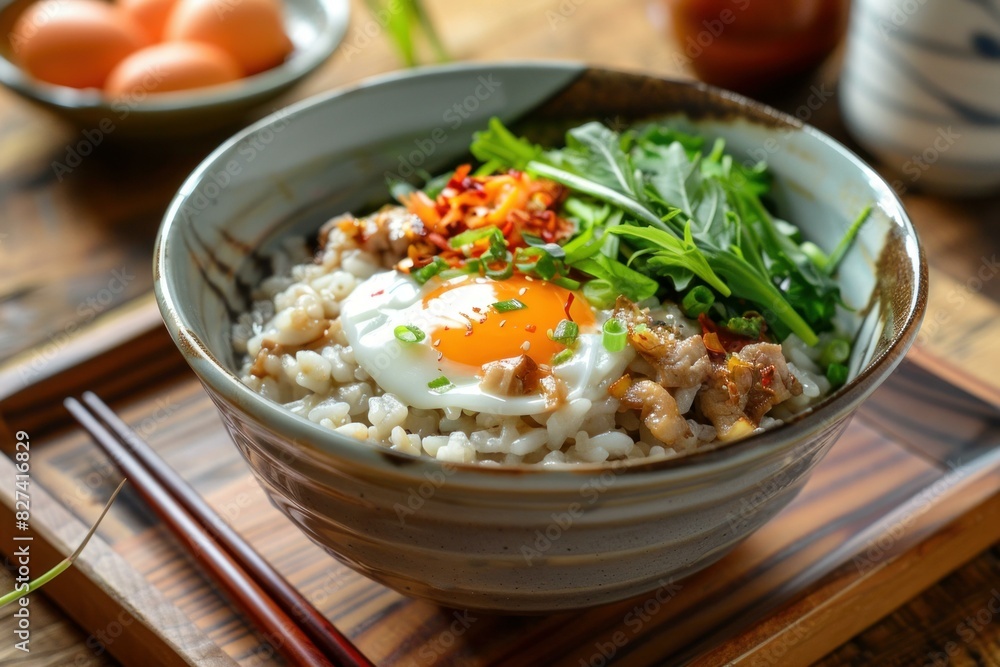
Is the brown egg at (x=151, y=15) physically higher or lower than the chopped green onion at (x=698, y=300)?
higher

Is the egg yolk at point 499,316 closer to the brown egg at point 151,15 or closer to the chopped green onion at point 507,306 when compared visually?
the chopped green onion at point 507,306

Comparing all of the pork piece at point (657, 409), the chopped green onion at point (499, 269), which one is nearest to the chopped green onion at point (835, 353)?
the pork piece at point (657, 409)

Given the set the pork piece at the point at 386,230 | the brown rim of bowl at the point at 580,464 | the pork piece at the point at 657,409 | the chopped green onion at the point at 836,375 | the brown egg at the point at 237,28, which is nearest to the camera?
the brown rim of bowl at the point at 580,464

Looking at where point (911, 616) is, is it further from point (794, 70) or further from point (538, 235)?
point (794, 70)

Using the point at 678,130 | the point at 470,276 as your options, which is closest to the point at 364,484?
the point at 470,276

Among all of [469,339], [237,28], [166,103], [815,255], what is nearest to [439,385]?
[469,339]
